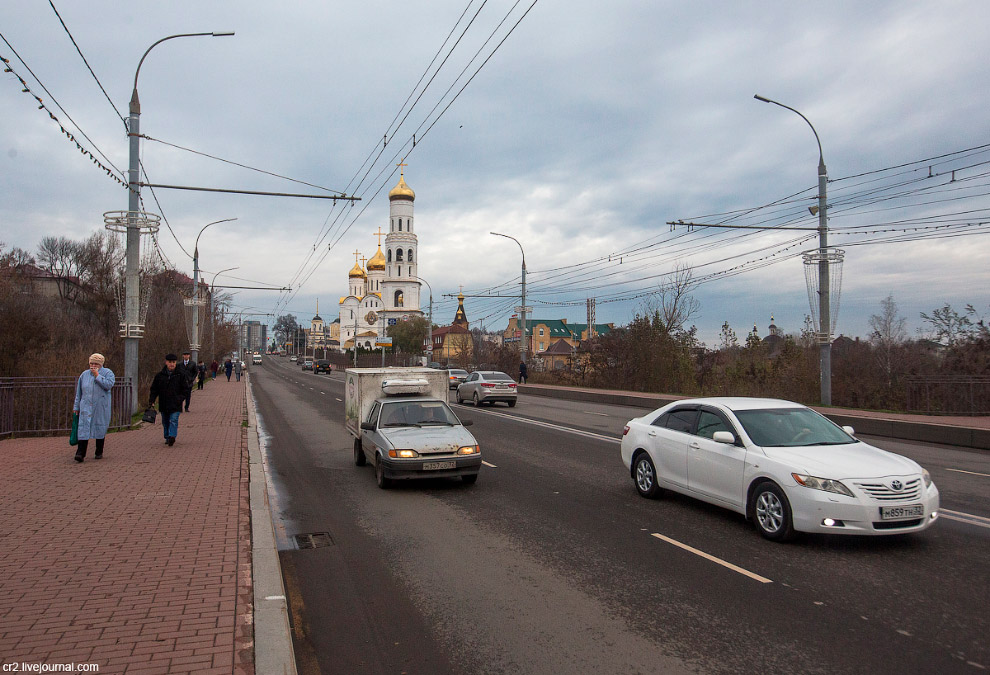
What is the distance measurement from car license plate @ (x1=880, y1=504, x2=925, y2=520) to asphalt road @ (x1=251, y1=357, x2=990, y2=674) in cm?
38

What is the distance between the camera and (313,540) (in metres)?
7.27

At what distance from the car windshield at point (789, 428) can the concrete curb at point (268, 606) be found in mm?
5014

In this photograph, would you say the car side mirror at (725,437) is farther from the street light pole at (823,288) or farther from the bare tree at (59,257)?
the bare tree at (59,257)

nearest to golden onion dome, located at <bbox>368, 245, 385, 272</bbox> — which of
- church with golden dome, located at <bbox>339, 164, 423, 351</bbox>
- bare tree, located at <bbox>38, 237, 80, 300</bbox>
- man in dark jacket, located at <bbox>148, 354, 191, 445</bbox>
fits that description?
church with golden dome, located at <bbox>339, 164, 423, 351</bbox>

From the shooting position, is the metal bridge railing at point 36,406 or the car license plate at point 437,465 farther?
the metal bridge railing at point 36,406

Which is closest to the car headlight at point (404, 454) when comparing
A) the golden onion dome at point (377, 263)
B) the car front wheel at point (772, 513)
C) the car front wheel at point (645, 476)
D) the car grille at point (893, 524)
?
the car front wheel at point (645, 476)

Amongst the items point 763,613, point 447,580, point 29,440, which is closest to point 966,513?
point 763,613

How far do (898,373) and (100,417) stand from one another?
75.8 feet

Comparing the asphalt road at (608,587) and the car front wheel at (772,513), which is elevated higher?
the car front wheel at (772,513)

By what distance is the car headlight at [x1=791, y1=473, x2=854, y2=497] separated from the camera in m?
6.20

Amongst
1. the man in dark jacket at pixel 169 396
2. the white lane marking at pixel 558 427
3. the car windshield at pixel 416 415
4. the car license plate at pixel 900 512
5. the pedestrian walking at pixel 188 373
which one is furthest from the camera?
the white lane marking at pixel 558 427

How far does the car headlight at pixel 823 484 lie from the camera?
244 inches

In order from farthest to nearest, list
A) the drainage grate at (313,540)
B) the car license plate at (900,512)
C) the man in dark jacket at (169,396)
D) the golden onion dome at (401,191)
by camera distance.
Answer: the golden onion dome at (401,191)
the man in dark jacket at (169,396)
the drainage grate at (313,540)
the car license plate at (900,512)

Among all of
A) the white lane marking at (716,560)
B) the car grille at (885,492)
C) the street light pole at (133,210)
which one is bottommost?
the white lane marking at (716,560)
